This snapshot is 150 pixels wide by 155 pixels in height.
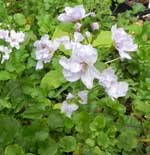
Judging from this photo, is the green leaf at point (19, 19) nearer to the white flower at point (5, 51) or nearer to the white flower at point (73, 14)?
the white flower at point (5, 51)

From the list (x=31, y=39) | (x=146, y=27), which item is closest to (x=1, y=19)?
(x=31, y=39)

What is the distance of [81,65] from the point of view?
1.17 metres

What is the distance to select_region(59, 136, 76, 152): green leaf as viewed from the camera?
1368 mm

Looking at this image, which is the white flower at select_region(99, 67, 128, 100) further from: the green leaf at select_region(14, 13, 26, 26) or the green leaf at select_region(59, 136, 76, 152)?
the green leaf at select_region(14, 13, 26, 26)

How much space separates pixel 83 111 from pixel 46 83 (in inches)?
5.9

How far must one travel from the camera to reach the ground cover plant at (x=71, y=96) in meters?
1.25

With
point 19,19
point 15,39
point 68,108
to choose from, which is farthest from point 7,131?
point 19,19

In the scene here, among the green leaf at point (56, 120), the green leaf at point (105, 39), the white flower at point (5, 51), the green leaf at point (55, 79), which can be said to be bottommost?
the green leaf at point (56, 120)

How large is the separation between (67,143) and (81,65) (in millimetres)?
288

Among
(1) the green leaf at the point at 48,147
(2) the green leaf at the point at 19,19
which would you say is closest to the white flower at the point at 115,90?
(1) the green leaf at the point at 48,147

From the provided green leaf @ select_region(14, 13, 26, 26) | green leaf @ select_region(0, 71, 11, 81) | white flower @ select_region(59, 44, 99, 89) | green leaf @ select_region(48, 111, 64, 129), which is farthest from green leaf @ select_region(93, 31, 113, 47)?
green leaf @ select_region(14, 13, 26, 26)

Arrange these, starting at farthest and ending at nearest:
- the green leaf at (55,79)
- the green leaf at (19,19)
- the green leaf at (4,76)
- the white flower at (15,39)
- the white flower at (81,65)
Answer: the green leaf at (19,19), the white flower at (15,39), the green leaf at (4,76), the green leaf at (55,79), the white flower at (81,65)

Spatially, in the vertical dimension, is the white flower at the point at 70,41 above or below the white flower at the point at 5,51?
above

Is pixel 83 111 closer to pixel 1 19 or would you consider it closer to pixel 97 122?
pixel 97 122
